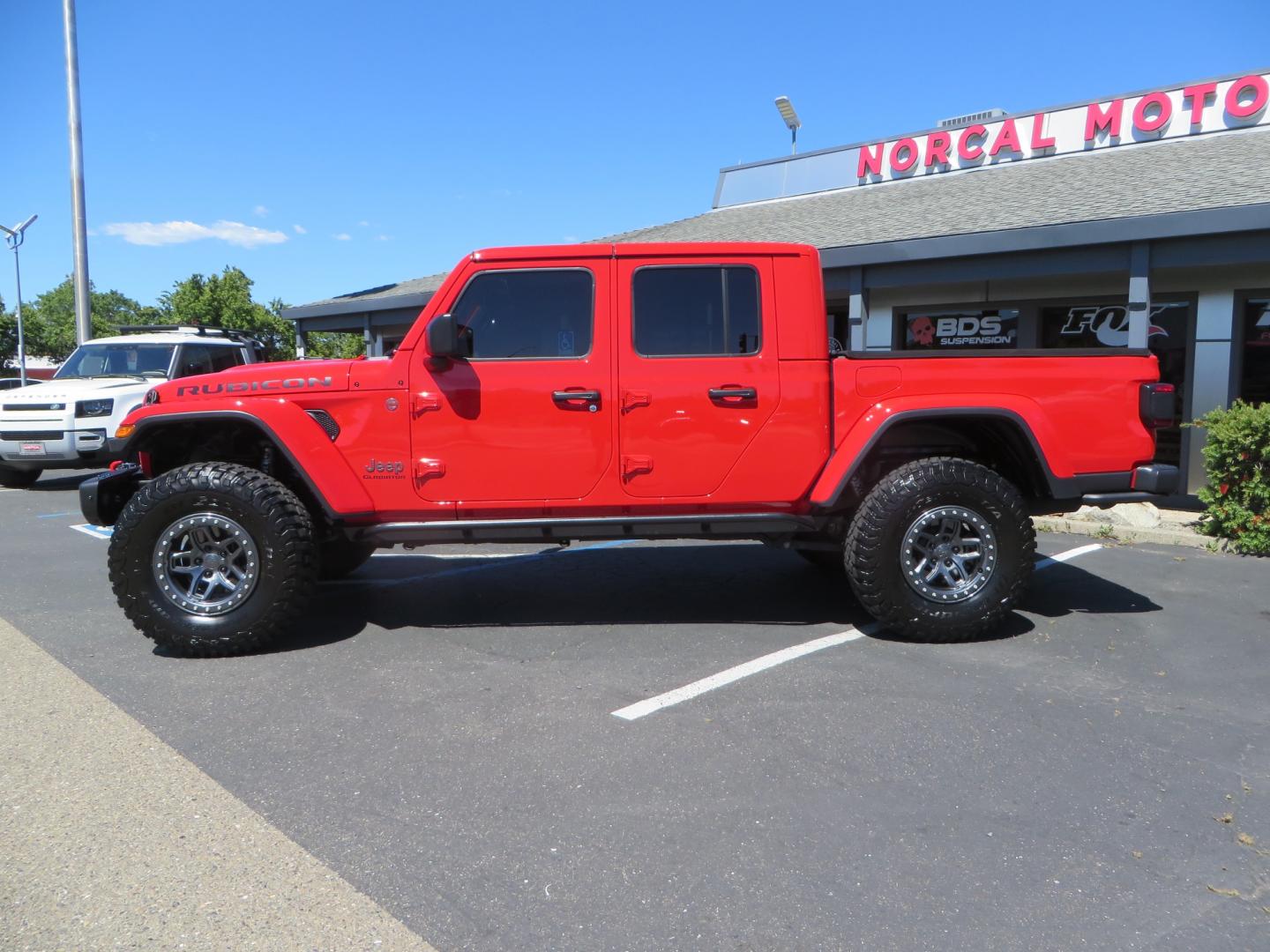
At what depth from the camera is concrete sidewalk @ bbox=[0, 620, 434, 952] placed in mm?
2457

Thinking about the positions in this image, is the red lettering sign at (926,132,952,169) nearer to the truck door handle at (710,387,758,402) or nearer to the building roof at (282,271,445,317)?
the building roof at (282,271,445,317)

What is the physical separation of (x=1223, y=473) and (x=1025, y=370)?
4.04m

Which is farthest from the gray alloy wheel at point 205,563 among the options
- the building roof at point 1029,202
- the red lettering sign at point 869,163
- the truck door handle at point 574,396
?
the red lettering sign at point 869,163

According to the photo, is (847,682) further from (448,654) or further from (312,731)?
(312,731)

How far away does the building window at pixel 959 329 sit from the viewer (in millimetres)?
12797

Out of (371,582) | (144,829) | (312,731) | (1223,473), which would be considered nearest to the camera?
(144,829)

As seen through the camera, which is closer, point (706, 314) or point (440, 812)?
point (440, 812)

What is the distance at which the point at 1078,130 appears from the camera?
1395 cm

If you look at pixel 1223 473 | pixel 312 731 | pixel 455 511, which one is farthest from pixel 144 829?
pixel 1223 473

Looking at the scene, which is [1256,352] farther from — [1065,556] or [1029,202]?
[1065,556]

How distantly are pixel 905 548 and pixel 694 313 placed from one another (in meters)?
1.67

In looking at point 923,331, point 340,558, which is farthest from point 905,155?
point 340,558

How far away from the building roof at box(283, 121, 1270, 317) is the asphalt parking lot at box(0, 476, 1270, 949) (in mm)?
4992

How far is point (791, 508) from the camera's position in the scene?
201 inches
